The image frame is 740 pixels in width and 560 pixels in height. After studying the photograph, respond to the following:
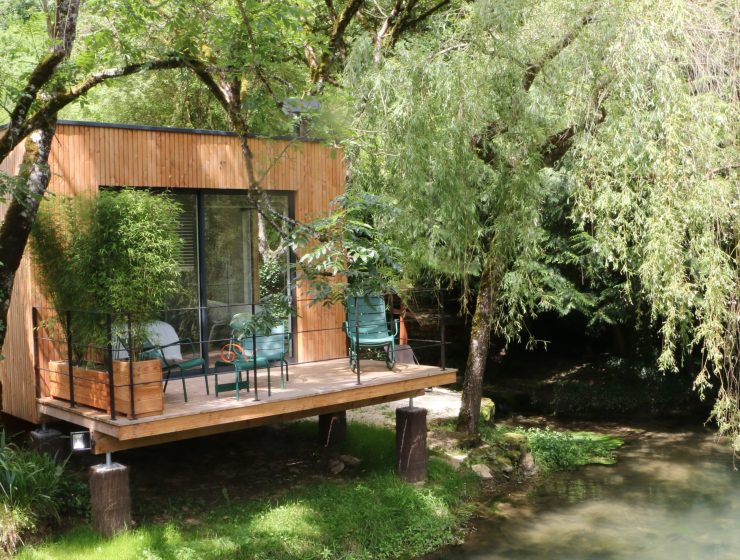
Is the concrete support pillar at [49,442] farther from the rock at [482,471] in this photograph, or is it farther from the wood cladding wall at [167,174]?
the rock at [482,471]

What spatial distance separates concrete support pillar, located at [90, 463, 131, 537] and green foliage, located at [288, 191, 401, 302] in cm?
232

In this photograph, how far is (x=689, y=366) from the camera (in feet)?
45.1

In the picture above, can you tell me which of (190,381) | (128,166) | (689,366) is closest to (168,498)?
(190,381)

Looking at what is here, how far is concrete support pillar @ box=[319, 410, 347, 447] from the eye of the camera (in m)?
10.1

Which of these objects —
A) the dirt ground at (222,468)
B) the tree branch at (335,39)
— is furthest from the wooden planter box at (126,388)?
the tree branch at (335,39)

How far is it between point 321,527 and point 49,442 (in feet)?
8.93

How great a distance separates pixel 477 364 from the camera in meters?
10.6

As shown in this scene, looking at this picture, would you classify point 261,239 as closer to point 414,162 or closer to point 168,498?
point 414,162

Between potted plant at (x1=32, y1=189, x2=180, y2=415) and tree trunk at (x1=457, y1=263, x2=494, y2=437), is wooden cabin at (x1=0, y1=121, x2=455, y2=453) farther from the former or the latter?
tree trunk at (x1=457, y1=263, x2=494, y2=437)

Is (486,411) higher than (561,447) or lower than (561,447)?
higher

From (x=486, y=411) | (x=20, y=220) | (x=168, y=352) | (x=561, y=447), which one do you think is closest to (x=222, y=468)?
(x=168, y=352)

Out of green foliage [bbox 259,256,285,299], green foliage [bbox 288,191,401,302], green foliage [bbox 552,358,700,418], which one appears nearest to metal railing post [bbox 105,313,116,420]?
green foliage [bbox 288,191,401,302]

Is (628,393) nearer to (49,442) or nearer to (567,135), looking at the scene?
(567,135)

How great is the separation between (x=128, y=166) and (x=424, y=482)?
474 cm
